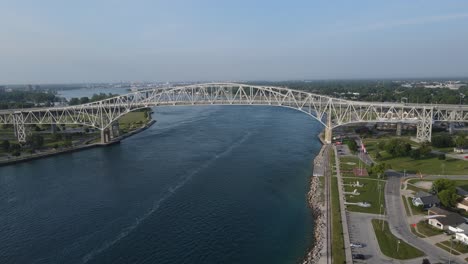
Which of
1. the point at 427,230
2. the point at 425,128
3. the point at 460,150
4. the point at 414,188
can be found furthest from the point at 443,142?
the point at 427,230

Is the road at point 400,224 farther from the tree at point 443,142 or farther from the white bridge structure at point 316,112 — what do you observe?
the white bridge structure at point 316,112

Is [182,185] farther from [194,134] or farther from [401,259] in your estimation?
[194,134]

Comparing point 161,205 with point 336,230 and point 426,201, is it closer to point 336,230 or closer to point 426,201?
point 336,230

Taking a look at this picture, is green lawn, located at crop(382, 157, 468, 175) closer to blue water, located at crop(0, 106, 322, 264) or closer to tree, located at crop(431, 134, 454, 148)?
tree, located at crop(431, 134, 454, 148)

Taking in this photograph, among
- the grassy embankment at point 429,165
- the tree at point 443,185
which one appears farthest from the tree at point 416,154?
the tree at point 443,185

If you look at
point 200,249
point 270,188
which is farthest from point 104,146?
point 200,249
